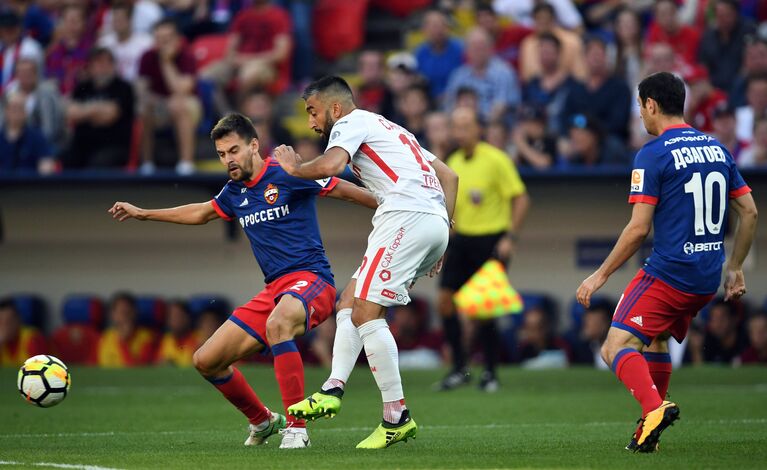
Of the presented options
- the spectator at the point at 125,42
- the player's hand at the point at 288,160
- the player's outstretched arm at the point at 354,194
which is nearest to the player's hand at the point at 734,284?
the player's outstretched arm at the point at 354,194

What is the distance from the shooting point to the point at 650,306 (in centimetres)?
718

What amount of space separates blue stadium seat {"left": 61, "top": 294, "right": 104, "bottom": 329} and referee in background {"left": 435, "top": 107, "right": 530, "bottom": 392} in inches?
249

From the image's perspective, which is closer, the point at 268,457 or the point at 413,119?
the point at 268,457

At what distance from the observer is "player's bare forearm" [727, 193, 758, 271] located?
7.33 m

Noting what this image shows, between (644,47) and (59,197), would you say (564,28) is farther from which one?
(59,197)

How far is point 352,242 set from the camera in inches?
689

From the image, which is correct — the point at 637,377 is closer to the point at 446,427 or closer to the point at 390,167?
the point at 390,167

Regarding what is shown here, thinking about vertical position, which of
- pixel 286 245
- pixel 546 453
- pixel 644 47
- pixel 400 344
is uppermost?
pixel 644 47

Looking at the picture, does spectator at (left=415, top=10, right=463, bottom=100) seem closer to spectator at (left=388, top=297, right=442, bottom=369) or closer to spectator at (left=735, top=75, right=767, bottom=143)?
spectator at (left=388, top=297, right=442, bottom=369)

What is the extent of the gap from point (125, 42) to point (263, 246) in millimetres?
11558

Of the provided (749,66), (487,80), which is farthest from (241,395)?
(749,66)

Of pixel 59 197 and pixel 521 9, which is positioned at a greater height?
pixel 521 9

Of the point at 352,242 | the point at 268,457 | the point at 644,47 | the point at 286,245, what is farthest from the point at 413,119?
the point at 268,457

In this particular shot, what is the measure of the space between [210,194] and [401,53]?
Answer: 379 centimetres
